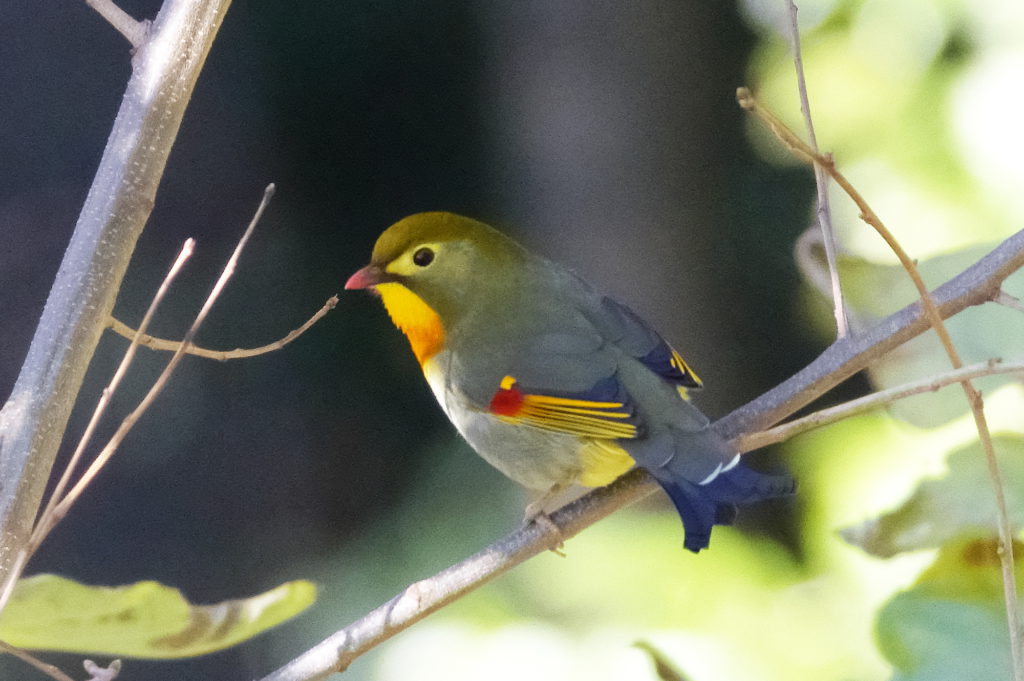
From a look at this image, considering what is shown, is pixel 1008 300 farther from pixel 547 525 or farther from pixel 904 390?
pixel 547 525

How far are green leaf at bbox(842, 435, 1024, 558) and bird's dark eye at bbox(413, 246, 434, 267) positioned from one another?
0.62 meters

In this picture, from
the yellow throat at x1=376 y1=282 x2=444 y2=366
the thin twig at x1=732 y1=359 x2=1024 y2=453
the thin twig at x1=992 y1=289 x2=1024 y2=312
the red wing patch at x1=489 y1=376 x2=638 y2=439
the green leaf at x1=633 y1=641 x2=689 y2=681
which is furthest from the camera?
the green leaf at x1=633 y1=641 x2=689 y2=681

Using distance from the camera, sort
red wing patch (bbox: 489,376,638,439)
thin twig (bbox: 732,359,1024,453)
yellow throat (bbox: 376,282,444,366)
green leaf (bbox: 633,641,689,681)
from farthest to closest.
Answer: green leaf (bbox: 633,641,689,681) → yellow throat (bbox: 376,282,444,366) → red wing patch (bbox: 489,376,638,439) → thin twig (bbox: 732,359,1024,453)

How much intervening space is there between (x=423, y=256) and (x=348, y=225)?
0.53 feet

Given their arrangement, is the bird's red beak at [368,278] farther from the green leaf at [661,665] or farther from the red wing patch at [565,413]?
the green leaf at [661,665]

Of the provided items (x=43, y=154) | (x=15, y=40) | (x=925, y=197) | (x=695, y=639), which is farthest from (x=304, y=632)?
(x=925, y=197)

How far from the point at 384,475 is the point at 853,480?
580 mm

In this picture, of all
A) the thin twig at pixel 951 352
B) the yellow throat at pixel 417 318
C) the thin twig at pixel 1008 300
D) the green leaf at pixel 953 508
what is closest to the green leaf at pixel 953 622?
the green leaf at pixel 953 508

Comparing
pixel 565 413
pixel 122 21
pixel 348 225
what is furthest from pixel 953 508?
pixel 122 21

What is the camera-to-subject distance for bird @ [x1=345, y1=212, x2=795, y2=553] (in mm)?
874

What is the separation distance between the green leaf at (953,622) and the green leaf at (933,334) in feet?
0.58

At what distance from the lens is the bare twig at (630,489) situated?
2.82ft

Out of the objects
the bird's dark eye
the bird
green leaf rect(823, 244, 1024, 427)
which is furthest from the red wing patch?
green leaf rect(823, 244, 1024, 427)

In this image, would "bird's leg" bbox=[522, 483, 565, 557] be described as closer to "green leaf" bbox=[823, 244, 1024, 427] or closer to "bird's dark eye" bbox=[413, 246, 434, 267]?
"bird's dark eye" bbox=[413, 246, 434, 267]
